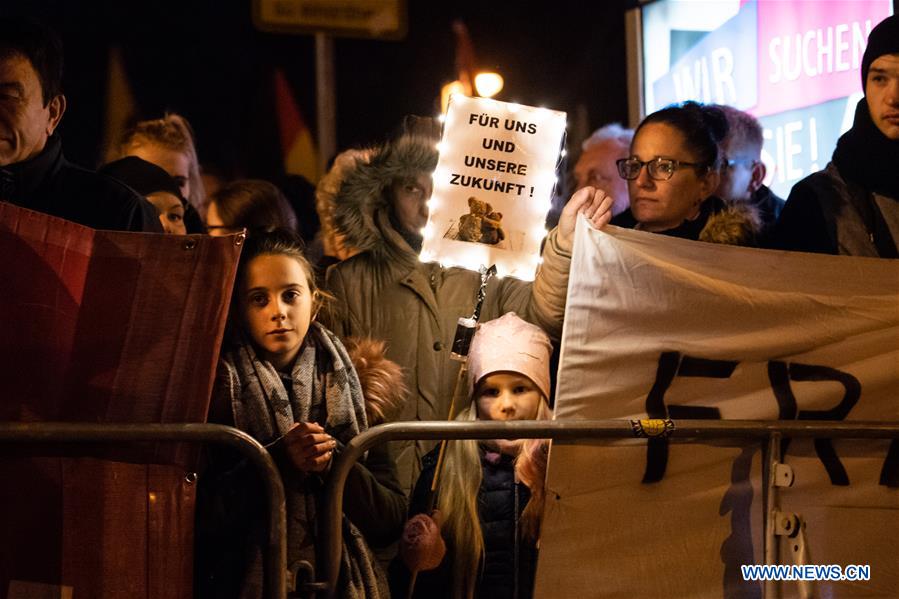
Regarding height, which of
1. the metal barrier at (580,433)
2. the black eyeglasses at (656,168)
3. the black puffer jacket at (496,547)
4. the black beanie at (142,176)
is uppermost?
the black beanie at (142,176)

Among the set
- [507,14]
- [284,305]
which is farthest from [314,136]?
[284,305]

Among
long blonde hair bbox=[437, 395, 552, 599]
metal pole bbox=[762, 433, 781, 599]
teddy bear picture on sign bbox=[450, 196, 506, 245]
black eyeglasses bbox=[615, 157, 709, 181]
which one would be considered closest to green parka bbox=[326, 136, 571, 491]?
teddy bear picture on sign bbox=[450, 196, 506, 245]

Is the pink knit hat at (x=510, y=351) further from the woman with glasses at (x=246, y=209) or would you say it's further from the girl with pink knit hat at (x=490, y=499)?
the woman with glasses at (x=246, y=209)

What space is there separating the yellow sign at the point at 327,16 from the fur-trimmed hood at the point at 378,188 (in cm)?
272

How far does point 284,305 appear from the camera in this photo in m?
4.60

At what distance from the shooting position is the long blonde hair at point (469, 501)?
4586mm

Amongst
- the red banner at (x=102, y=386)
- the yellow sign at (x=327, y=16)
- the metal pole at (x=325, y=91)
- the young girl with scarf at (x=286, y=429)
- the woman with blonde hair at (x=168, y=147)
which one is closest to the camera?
the red banner at (x=102, y=386)

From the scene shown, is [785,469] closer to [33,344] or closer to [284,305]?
[284,305]

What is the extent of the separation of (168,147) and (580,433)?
3246mm

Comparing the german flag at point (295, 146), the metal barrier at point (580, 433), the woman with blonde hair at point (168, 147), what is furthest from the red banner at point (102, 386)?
the german flag at point (295, 146)

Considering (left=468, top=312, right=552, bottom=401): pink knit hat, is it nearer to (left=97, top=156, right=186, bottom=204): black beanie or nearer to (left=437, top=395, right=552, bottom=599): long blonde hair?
(left=437, top=395, right=552, bottom=599): long blonde hair

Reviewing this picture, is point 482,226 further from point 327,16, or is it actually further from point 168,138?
point 327,16

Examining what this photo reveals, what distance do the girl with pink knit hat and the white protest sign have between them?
0.31 metres

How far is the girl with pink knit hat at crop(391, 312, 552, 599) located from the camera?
4582 mm
